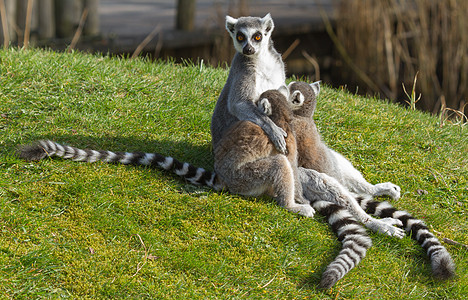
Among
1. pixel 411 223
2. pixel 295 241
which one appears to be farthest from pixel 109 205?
pixel 411 223

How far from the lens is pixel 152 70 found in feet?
21.8

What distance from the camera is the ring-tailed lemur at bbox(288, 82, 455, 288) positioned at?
12.5 ft

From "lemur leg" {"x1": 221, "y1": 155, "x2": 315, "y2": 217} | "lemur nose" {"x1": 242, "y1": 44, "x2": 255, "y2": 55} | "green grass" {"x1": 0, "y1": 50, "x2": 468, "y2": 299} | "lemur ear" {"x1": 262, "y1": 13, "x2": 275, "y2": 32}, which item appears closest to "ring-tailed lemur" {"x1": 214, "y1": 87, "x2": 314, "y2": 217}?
"lemur leg" {"x1": 221, "y1": 155, "x2": 315, "y2": 217}

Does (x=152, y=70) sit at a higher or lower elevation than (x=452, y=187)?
higher

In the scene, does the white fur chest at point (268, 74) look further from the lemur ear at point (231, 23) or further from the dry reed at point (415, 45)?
the dry reed at point (415, 45)

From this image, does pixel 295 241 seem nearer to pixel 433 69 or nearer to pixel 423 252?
pixel 423 252

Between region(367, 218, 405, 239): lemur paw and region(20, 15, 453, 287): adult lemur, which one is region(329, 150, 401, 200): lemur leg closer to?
region(20, 15, 453, 287): adult lemur

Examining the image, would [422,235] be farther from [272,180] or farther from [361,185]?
[272,180]

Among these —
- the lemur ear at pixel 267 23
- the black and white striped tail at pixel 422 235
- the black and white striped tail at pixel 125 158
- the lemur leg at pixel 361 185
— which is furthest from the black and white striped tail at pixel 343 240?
the lemur ear at pixel 267 23

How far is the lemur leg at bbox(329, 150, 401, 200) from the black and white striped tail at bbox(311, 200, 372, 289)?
19.9 inches

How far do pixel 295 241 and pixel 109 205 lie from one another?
1403 millimetres

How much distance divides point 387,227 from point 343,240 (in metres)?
0.45

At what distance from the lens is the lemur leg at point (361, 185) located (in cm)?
477

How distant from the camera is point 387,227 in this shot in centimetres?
419
